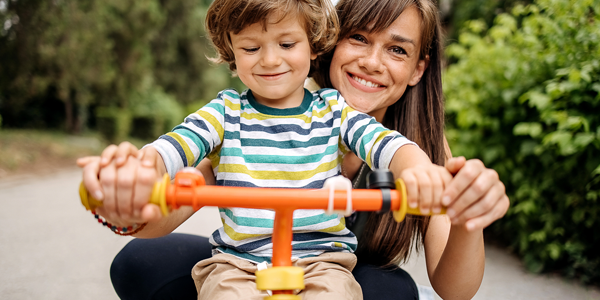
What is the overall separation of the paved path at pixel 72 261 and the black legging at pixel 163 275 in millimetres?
1098

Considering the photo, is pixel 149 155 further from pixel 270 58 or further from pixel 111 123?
pixel 111 123

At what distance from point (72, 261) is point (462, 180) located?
389 cm

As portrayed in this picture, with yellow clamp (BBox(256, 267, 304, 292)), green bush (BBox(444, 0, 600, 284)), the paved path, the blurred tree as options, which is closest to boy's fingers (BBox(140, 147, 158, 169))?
yellow clamp (BBox(256, 267, 304, 292))

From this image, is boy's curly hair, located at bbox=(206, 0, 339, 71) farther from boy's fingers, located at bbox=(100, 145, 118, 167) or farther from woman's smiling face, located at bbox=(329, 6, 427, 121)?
boy's fingers, located at bbox=(100, 145, 118, 167)

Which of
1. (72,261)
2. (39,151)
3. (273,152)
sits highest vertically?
(273,152)

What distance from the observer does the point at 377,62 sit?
2168mm

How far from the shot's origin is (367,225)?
7.93 ft

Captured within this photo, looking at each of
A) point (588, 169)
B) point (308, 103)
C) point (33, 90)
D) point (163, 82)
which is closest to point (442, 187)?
point (308, 103)

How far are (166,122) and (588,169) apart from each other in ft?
50.4

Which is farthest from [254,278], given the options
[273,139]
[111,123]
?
[111,123]

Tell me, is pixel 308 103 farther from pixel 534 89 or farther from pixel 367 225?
pixel 534 89

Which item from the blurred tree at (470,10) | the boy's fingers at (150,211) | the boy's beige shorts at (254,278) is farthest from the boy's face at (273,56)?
the blurred tree at (470,10)

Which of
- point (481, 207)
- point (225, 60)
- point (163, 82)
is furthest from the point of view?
point (163, 82)

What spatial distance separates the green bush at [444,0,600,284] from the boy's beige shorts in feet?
7.00
